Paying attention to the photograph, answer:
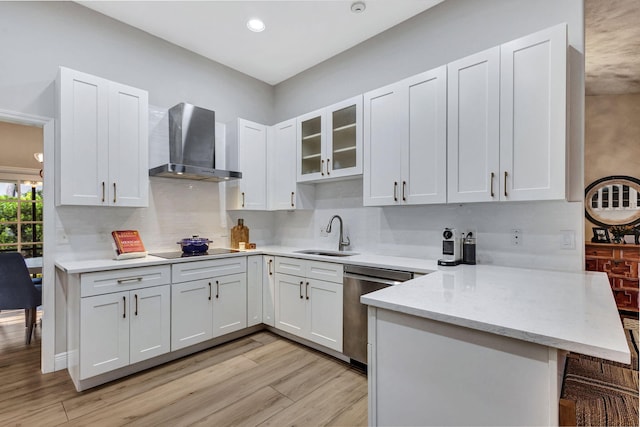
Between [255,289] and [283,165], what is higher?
[283,165]

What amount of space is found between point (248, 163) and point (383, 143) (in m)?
1.62

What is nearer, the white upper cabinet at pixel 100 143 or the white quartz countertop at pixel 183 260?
the white quartz countertop at pixel 183 260

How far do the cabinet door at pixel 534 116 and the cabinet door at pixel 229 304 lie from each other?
98.1 inches

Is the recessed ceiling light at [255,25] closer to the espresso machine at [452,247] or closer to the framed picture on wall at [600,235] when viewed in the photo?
the espresso machine at [452,247]

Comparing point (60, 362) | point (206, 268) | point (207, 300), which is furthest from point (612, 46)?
point (60, 362)

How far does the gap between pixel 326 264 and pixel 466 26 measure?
238 cm

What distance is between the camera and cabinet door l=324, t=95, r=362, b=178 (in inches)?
115

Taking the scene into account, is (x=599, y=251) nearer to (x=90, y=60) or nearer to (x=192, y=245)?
(x=192, y=245)

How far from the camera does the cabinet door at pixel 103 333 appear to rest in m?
2.20

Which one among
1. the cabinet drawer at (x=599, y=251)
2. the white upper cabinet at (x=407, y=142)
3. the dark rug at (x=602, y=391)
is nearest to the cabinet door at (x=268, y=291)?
the white upper cabinet at (x=407, y=142)

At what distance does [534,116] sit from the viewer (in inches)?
77.2

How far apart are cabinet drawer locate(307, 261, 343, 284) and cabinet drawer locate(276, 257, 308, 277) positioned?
79mm

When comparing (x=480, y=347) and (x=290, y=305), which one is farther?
(x=290, y=305)

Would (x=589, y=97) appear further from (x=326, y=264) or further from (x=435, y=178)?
(x=326, y=264)
